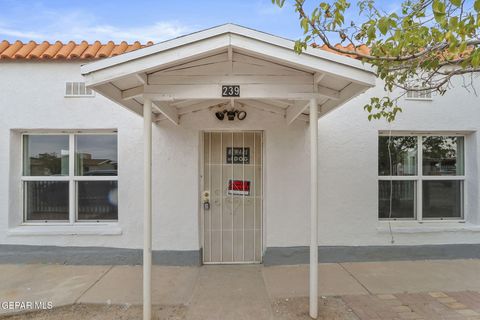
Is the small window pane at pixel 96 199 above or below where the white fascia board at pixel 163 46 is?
below

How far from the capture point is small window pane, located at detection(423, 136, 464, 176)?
5.71 metres

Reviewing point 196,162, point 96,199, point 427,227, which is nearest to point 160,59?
point 196,162

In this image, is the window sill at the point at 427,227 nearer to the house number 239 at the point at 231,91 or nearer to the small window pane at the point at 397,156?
the small window pane at the point at 397,156

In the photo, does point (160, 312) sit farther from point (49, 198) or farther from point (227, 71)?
point (49, 198)

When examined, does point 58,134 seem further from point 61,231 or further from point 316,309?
point 316,309

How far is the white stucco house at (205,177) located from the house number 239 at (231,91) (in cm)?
156

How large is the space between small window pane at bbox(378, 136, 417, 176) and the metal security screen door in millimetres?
2157

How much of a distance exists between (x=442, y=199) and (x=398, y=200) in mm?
825

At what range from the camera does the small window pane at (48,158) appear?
5.51 m

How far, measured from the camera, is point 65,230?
17.4 ft

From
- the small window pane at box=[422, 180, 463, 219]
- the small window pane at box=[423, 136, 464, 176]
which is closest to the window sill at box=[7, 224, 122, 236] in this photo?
the small window pane at box=[422, 180, 463, 219]

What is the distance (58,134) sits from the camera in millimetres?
5500

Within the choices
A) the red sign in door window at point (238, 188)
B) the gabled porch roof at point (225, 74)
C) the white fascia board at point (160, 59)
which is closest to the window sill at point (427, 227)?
the red sign in door window at point (238, 188)

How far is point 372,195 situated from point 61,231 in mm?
5258
